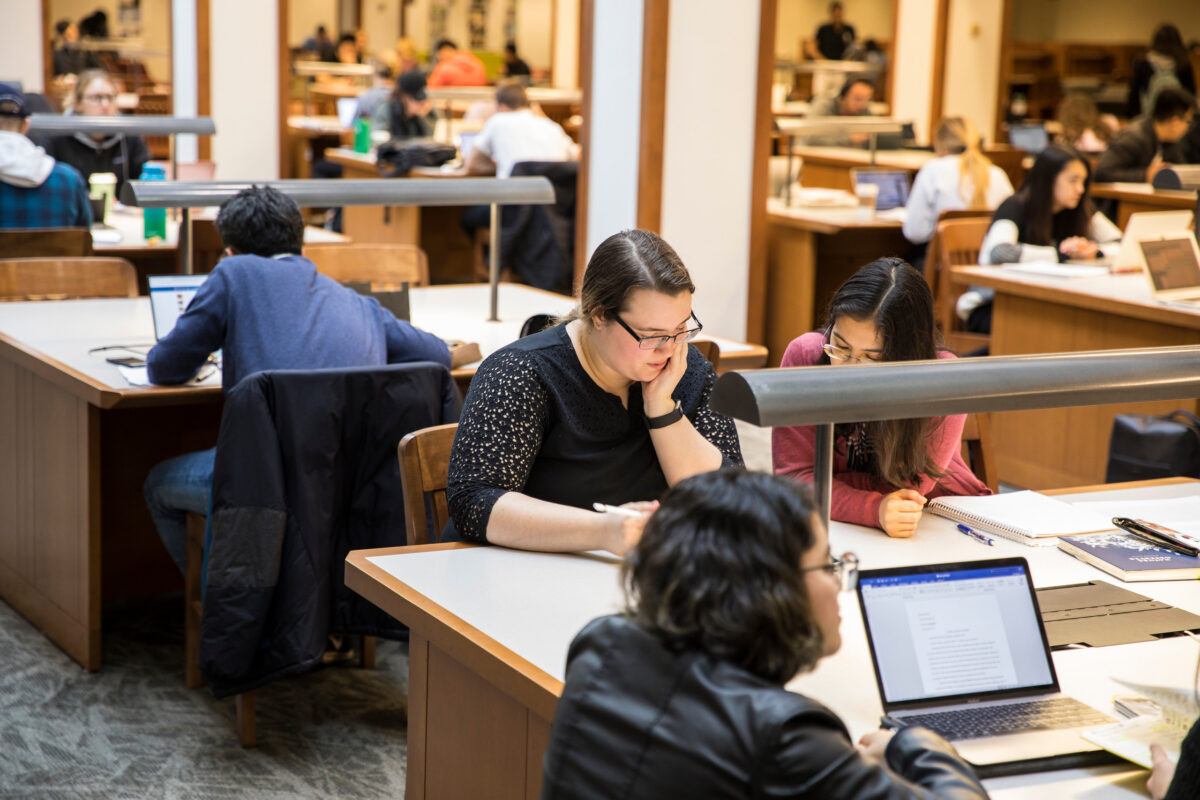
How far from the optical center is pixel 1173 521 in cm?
231

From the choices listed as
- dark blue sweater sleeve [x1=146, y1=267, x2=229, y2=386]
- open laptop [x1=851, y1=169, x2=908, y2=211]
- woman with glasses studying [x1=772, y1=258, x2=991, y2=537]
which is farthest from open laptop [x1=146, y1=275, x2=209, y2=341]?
open laptop [x1=851, y1=169, x2=908, y2=211]

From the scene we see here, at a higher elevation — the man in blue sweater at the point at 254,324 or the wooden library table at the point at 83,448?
the man in blue sweater at the point at 254,324

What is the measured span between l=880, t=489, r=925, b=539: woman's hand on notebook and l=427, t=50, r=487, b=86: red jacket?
25.5 ft

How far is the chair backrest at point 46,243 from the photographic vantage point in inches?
173

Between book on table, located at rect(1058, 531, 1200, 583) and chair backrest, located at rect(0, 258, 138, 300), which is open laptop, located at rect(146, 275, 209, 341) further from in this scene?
book on table, located at rect(1058, 531, 1200, 583)

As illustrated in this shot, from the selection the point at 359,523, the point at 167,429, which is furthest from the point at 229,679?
the point at 167,429

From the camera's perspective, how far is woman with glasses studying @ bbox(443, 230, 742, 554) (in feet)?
6.84

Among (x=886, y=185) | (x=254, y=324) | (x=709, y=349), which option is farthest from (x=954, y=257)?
(x=254, y=324)

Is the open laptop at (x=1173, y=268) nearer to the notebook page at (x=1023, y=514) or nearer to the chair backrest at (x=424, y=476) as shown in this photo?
the notebook page at (x=1023, y=514)

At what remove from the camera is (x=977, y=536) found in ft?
7.15

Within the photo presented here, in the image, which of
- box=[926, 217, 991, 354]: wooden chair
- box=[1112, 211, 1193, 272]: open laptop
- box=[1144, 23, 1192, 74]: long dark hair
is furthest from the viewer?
box=[1144, 23, 1192, 74]: long dark hair

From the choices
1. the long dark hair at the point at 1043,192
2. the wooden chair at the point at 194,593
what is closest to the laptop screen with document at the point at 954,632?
the wooden chair at the point at 194,593

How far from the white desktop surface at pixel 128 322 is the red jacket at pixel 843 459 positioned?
1.15 meters

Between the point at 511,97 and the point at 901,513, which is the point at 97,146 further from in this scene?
the point at 901,513
